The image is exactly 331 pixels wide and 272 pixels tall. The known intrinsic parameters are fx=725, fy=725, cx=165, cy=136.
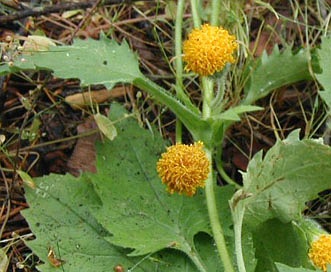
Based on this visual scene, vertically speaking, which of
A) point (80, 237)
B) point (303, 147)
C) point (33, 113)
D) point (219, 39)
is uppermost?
point (219, 39)

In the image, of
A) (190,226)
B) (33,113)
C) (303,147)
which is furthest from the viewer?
(33,113)

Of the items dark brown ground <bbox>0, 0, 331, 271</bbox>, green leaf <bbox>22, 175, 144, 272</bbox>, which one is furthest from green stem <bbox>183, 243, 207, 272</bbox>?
dark brown ground <bbox>0, 0, 331, 271</bbox>

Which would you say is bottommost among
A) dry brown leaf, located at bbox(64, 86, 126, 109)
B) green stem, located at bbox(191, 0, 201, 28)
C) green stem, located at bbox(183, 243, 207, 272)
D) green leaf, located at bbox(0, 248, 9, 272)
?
green leaf, located at bbox(0, 248, 9, 272)

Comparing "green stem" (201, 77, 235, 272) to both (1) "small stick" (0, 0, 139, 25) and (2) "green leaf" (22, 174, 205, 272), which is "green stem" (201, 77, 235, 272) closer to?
(2) "green leaf" (22, 174, 205, 272)

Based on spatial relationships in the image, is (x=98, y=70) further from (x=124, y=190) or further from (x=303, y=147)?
(x=303, y=147)

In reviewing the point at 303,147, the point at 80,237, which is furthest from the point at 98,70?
the point at 303,147
